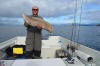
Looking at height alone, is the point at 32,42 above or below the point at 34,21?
below

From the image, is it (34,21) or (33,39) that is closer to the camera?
(34,21)

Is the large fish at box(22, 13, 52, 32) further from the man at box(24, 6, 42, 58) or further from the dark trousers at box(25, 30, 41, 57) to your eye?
the dark trousers at box(25, 30, 41, 57)

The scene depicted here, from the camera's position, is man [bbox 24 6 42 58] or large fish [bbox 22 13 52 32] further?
man [bbox 24 6 42 58]

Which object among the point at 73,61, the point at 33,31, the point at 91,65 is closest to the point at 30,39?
the point at 33,31

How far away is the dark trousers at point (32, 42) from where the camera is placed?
3.99 metres

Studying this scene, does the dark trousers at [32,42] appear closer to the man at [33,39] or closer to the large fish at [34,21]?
the man at [33,39]

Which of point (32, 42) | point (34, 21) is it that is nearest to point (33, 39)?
point (32, 42)

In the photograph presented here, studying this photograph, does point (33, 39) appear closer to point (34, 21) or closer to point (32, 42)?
point (32, 42)

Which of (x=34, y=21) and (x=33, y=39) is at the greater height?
(x=34, y=21)

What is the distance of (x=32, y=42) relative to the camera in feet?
13.2

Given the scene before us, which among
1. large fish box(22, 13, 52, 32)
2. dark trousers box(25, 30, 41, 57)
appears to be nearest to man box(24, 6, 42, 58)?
dark trousers box(25, 30, 41, 57)

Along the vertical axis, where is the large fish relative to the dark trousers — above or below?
above

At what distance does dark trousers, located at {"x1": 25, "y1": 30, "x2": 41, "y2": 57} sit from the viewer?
3.99 metres

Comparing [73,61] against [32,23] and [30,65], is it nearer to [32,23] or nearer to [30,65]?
[30,65]
